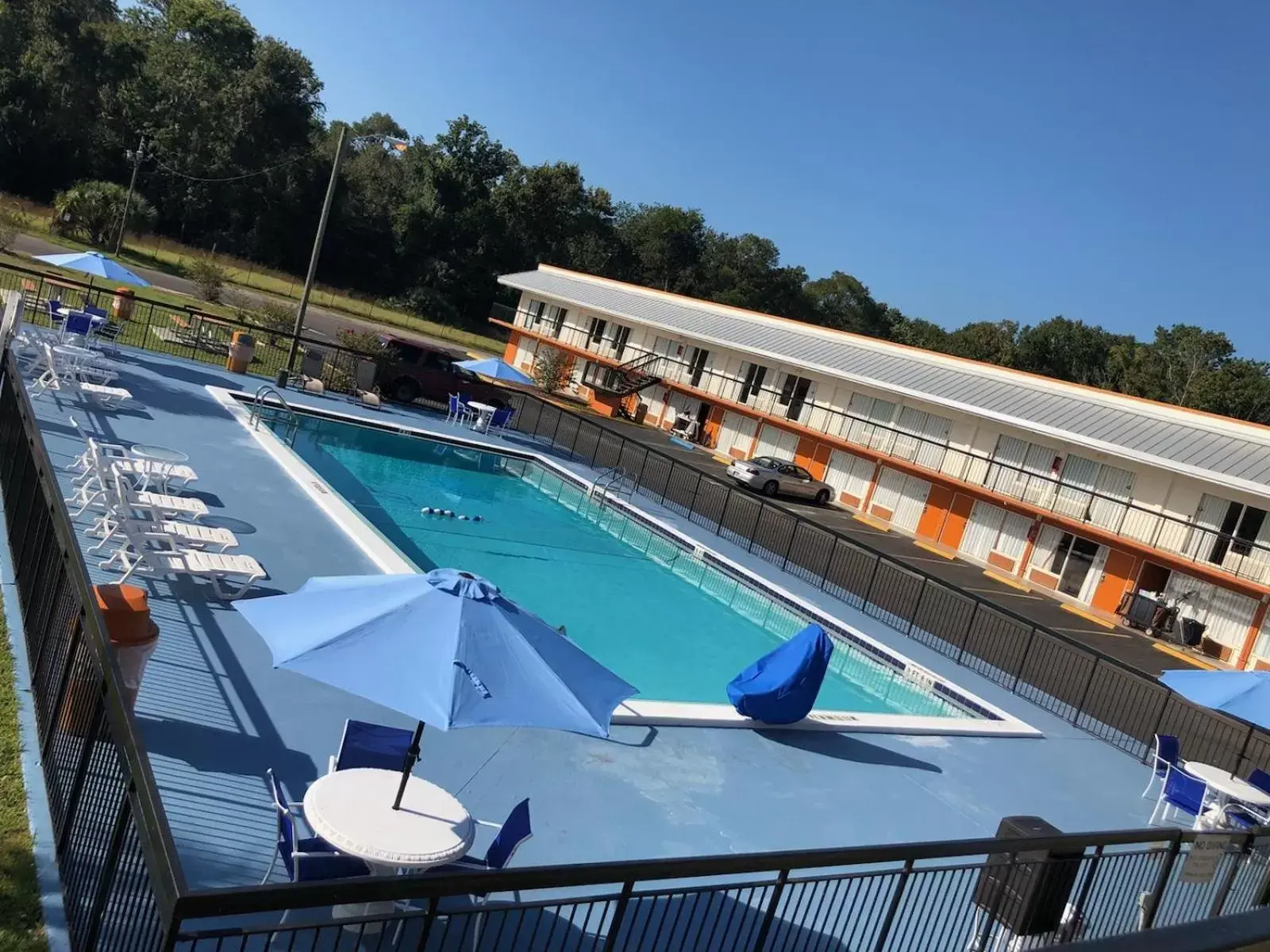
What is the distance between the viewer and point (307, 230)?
68625mm

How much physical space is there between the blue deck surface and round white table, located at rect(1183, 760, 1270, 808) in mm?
962

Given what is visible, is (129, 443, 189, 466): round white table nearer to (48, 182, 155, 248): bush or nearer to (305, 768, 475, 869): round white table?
(305, 768, 475, 869): round white table

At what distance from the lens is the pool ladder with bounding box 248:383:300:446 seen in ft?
72.0

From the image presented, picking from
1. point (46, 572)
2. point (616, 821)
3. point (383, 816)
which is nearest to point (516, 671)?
point (383, 816)

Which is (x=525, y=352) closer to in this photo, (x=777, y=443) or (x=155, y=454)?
(x=777, y=443)

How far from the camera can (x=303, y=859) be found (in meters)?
5.66

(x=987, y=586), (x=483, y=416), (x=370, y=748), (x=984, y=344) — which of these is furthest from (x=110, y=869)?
(x=984, y=344)

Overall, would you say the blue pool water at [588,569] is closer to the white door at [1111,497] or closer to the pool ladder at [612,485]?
the pool ladder at [612,485]

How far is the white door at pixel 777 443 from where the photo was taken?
128ft

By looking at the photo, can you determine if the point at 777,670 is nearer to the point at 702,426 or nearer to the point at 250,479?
the point at 250,479

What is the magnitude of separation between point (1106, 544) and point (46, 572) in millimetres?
28912

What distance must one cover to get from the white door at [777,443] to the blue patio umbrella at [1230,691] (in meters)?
26.7

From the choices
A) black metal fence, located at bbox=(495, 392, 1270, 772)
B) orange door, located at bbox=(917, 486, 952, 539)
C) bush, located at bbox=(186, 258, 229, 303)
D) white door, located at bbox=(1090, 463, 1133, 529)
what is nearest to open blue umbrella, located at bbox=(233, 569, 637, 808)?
black metal fence, located at bbox=(495, 392, 1270, 772)

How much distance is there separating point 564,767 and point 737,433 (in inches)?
1287
